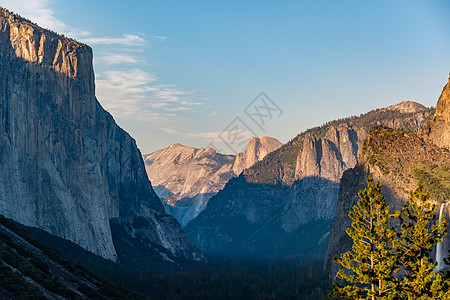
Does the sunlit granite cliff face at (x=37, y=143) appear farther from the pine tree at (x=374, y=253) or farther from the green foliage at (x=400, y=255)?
the green foliage at (x=400, y=255)

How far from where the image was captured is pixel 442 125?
172 metres

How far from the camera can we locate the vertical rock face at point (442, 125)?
168 m

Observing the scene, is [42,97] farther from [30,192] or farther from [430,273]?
[430,273]

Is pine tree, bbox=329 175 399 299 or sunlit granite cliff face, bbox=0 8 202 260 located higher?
sunlit granite cliff face, bbox=0 8 202 260

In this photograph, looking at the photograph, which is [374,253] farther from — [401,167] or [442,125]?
[442,125]

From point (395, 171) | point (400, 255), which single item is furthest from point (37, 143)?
point (400, 255)

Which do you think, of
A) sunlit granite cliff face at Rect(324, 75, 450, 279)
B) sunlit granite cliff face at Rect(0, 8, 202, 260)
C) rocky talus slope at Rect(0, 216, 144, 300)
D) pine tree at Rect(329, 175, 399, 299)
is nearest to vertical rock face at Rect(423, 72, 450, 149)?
sunlit granite cliff face at Rect(324, 75, 450, 279)

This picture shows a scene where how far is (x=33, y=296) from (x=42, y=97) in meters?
130

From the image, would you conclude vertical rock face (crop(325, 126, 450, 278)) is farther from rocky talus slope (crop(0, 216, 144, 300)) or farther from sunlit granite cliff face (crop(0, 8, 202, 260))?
sunlit granite cliff face (crop(0, 8, 202, 260))

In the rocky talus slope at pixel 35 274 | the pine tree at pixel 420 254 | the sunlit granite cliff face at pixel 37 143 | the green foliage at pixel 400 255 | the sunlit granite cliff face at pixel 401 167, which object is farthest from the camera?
the sunlit granite cliff face at pixel 37 143

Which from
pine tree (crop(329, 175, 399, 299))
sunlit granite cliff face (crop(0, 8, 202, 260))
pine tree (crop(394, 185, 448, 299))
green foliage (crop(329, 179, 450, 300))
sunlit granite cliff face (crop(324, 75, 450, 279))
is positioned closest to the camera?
pine tree (crop(394, 185, 448, 299))

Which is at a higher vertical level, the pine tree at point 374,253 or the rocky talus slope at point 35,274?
the pine tree at point 374,253

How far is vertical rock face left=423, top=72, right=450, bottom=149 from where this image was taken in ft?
552

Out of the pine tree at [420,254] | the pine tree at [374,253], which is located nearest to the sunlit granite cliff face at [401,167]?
the pine tree at [420,254]
